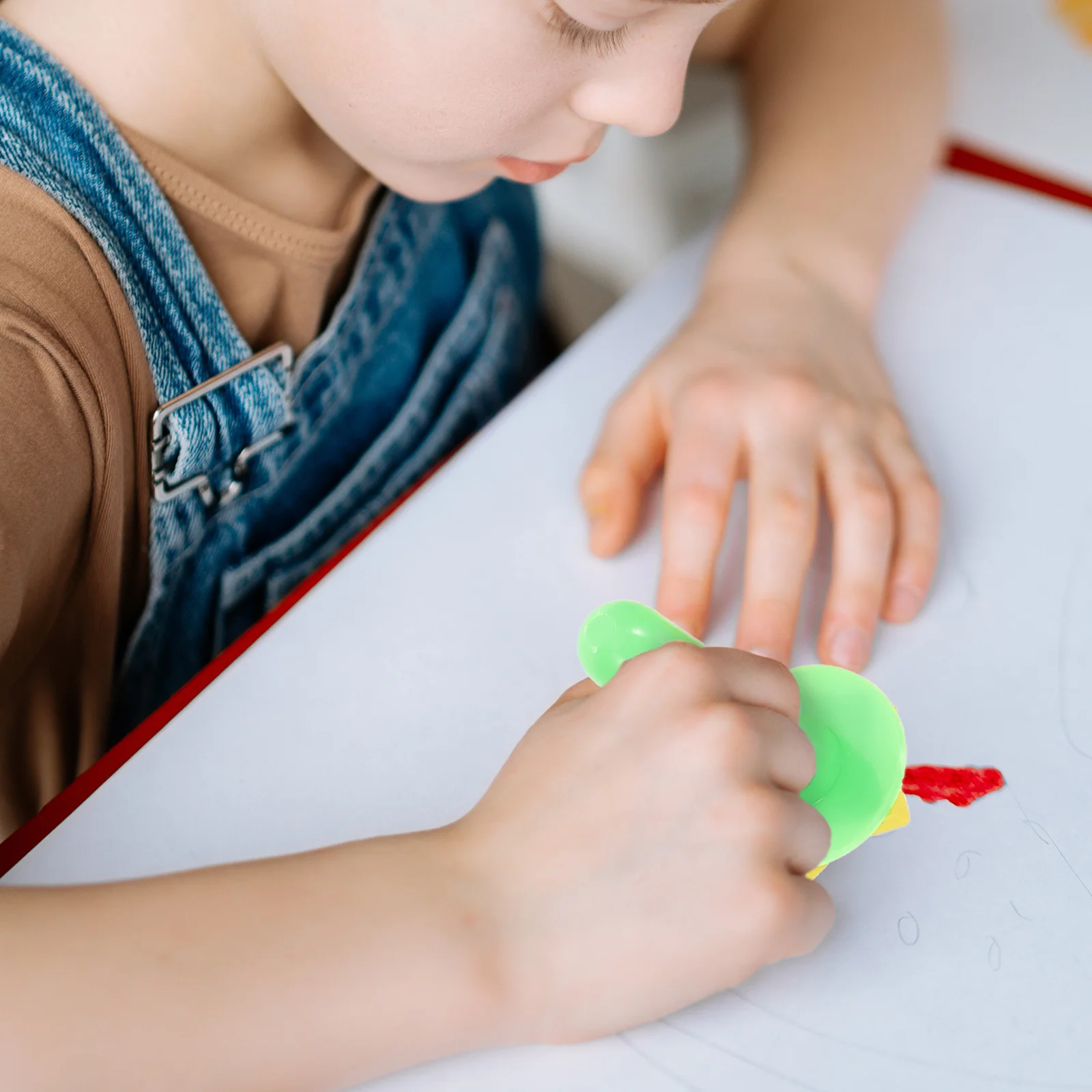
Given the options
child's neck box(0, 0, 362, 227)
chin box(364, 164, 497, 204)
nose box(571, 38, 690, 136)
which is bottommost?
nose box(571, 38, 690, 136)

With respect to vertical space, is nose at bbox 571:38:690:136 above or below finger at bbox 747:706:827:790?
above

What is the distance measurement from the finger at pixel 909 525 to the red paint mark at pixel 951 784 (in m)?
0.07

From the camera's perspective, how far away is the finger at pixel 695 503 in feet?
1.33

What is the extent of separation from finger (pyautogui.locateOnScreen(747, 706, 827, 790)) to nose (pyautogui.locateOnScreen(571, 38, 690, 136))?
0.72ft

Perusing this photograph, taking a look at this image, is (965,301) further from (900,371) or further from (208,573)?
(208,573)

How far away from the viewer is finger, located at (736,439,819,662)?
1.29ft

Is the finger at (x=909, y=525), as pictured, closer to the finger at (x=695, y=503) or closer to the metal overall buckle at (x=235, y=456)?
the finger at (x=695, y=503)

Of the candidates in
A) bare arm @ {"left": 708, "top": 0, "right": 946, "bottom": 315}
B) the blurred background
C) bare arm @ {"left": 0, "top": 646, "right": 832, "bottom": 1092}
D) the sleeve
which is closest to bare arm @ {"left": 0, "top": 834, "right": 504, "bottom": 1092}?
bare arm @ {"left": 0, "top": 646, "right": 832, "bottom": 1092}

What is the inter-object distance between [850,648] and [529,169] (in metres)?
0.24

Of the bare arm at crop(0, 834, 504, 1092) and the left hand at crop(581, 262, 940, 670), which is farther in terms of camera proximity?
the left hand at crop(581, 262, 940, 670)

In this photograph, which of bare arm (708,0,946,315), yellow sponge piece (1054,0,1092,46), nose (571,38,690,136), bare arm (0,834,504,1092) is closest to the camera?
bare arm (0,834,504,1092)

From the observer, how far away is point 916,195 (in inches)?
22.8

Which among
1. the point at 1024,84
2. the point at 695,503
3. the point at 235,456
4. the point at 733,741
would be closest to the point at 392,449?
the point at 235,456

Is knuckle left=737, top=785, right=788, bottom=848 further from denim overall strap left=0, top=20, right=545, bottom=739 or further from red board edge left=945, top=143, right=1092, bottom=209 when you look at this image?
red board edge left=945, top=143, right=1092, bottom=209
